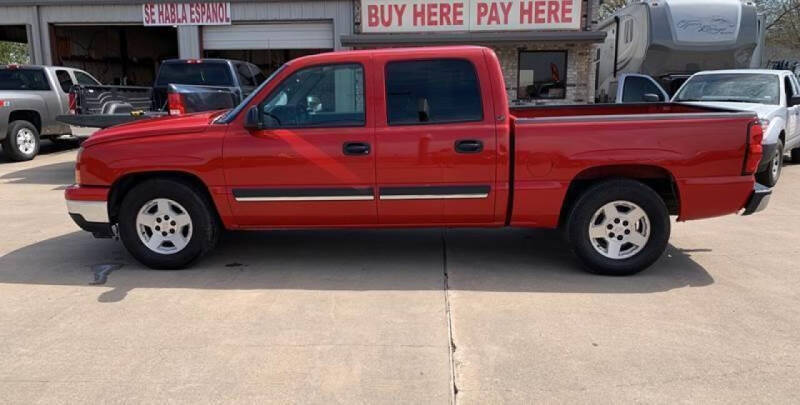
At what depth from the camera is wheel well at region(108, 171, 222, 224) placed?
16.5 feet

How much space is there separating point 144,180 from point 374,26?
11.8 metres

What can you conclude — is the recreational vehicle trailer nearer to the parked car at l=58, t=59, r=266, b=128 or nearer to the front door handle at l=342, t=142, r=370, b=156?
the parked car at l=58, t=59, r=266, b=128

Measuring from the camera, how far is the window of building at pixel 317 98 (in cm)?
483

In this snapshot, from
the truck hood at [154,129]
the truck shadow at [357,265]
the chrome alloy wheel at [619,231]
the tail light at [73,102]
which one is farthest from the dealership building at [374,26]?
the chrome alloy wheel at [619,231]

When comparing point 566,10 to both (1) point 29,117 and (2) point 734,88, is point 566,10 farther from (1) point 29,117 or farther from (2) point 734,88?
(1) point 29,117

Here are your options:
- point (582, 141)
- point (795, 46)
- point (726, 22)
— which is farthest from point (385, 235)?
point (795, 46)

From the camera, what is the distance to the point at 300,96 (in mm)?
4875

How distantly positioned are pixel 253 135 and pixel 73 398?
2.34 meters

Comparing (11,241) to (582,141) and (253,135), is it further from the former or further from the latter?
(582,141)

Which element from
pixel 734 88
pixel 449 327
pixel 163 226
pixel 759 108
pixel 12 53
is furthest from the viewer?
pixel 12 53

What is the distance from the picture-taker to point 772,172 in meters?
8.79

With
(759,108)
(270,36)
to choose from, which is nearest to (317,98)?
(759,108)

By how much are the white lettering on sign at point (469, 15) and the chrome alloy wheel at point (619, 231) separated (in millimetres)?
11586

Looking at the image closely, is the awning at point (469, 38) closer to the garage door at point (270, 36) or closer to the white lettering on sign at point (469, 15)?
the white lettering on sign at point (469, 15)
